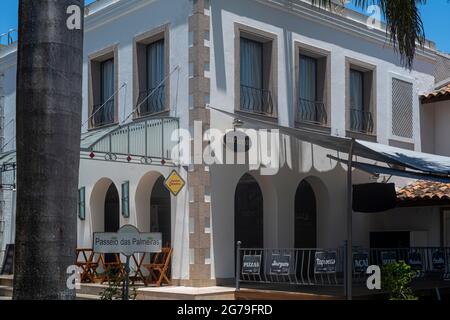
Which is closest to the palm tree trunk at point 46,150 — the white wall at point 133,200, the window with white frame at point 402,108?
the white wall at point 133,200

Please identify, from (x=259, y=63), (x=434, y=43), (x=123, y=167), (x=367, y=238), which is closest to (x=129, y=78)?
(x=123, y=167)

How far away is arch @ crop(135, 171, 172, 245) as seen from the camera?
15461mm

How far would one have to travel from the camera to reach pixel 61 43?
597cm

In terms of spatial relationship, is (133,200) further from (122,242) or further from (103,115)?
(122,242)

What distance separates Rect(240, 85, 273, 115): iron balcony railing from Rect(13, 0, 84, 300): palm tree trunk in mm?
9382

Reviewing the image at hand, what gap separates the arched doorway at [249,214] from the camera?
53.9 ft

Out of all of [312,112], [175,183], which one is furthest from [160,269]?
[312,112]

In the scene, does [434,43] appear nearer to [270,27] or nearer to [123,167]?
[270,27]

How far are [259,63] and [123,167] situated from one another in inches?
158

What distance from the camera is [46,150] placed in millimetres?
5828

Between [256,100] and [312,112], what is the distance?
1.94 m

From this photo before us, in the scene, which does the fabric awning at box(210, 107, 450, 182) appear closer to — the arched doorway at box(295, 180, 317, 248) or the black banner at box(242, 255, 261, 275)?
the black banner at box(242, 255, 261, 275)

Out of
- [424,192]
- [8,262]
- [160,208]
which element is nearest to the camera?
[160,208]
